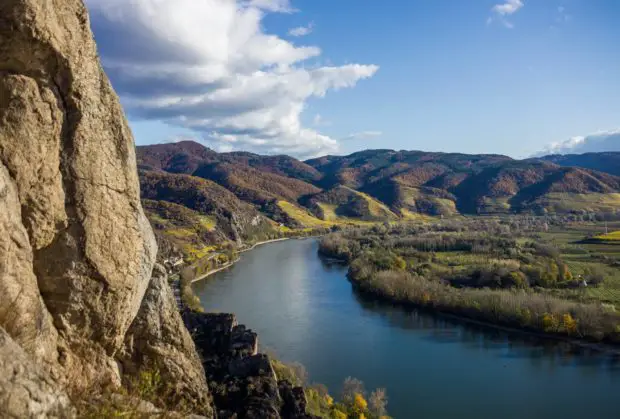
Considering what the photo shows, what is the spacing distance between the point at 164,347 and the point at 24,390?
9.44 ft

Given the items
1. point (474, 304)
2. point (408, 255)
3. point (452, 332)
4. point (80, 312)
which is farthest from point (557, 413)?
point (408, 255)

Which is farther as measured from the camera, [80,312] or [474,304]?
[474,304]

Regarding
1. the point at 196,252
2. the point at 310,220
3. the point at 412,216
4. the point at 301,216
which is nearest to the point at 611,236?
the point at 196,252

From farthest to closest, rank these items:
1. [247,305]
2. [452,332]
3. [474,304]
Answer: [247,305]
[474,304]
[452,332]

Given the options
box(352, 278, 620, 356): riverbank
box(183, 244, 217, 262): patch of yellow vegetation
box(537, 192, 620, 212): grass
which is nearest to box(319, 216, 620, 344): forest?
box(352, 278, 620, 356): riverbank

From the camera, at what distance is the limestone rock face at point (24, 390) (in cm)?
349

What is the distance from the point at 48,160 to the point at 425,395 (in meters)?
25.8

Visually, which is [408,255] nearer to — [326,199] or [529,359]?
[529,359]

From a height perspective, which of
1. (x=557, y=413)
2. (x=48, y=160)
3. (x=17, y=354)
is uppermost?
(x=48, y=160)

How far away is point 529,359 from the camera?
108 feet

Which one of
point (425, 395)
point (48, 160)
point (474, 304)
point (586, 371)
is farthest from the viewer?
point (474, 304)

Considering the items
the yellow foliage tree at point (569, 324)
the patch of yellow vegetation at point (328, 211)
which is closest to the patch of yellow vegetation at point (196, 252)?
the yellow foliage tree at point (569, 324)

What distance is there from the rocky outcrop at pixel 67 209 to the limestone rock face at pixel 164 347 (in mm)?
25

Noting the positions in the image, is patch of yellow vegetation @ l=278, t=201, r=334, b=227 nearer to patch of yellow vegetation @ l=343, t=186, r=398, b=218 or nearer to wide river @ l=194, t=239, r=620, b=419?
patch of yellow vegetation @ l=343, t=186, r=398, b=218
